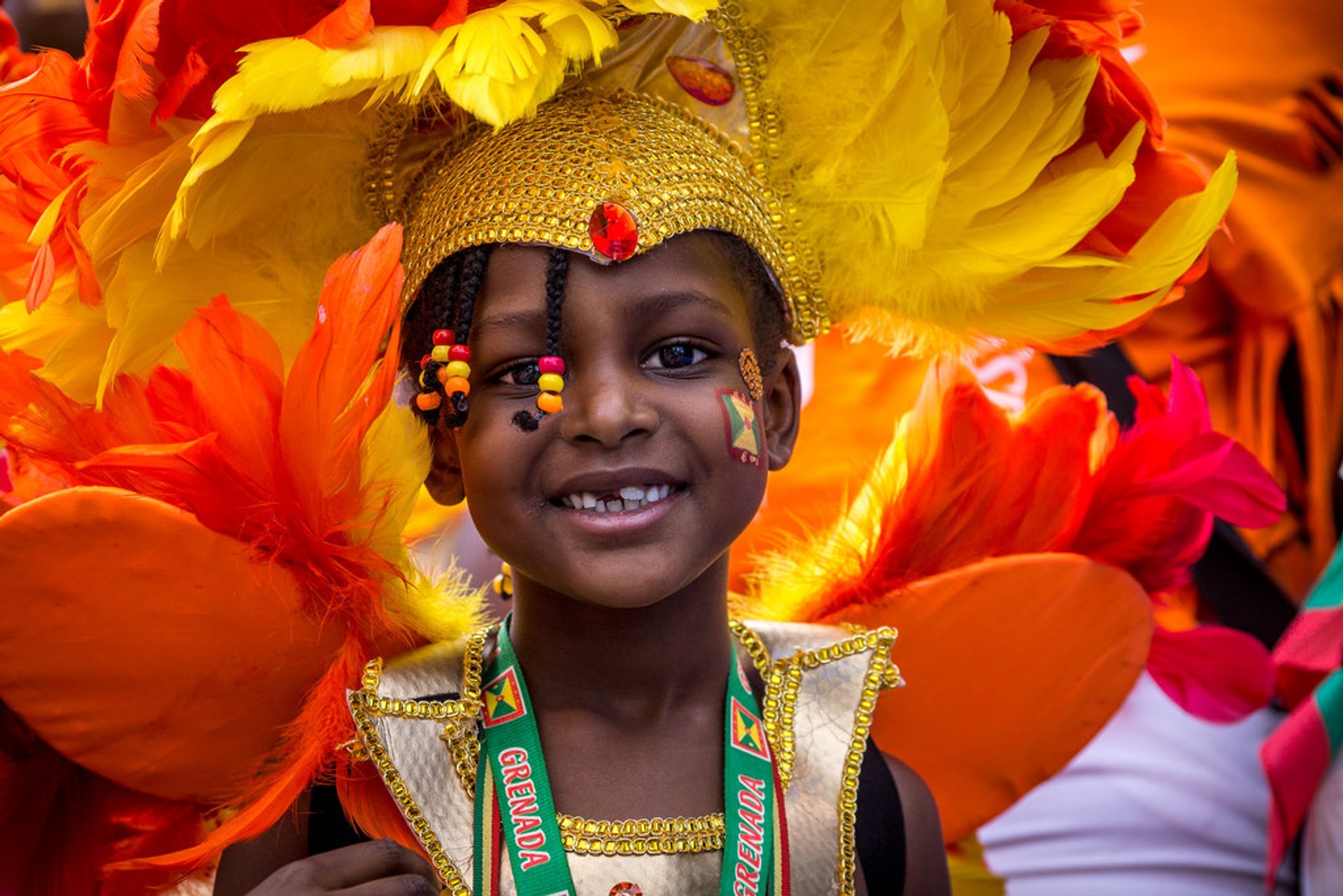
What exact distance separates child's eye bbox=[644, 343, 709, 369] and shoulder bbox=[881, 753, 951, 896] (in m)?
0.68

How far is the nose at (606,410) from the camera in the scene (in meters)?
1.58

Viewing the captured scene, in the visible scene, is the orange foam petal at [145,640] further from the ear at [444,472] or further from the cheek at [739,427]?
the cheek at [739,427]

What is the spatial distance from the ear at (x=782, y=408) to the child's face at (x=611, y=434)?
215 mm

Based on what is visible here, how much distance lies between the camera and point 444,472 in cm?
183

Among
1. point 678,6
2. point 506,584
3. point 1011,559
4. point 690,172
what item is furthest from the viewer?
point 1011,559

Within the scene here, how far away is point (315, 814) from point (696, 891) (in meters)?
0.49

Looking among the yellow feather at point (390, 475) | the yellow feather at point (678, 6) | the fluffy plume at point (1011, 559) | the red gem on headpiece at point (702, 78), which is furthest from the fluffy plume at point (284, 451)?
the fluffy plume at point (1011, 559)

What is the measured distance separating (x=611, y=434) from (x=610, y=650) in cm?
36

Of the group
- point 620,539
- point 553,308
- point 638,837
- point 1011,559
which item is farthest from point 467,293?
point 1011,559

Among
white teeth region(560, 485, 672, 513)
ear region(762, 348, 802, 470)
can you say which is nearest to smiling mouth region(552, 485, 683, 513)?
white teeth region(560, 485, 672, 513)

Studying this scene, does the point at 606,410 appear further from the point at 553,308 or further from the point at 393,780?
the point at 393,780

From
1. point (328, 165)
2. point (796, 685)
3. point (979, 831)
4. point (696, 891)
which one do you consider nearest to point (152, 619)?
point (328, 165)

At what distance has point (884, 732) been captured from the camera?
212 cm

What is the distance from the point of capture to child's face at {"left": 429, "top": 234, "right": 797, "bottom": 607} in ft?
5.31
